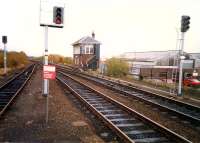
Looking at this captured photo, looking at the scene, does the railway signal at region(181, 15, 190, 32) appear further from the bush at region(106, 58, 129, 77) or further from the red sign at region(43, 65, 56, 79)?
the bush at region(106, 58, 129, 77)

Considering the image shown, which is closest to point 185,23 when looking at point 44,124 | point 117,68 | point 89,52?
point 44,124

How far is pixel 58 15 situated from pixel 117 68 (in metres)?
21.1

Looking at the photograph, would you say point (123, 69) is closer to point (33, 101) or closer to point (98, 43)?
point (98, 43)

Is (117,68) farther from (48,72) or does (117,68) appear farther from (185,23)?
(48,72)

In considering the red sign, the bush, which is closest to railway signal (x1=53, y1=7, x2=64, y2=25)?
the red sign

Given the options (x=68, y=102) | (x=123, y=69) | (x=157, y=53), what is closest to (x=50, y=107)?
(x=68, y=102)

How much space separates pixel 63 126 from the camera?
29.0ft

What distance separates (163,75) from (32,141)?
98.8 feet

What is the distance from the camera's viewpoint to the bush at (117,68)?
33963 mm

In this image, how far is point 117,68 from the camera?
34.0 m

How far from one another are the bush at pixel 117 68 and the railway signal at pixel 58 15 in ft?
68.3

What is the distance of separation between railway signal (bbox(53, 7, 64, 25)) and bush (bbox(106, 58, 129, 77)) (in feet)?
68.3

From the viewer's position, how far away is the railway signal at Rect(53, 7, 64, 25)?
13442 mm

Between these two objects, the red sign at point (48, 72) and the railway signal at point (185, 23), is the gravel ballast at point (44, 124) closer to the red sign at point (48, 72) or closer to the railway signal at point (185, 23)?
the red sign at point (48, 72)
